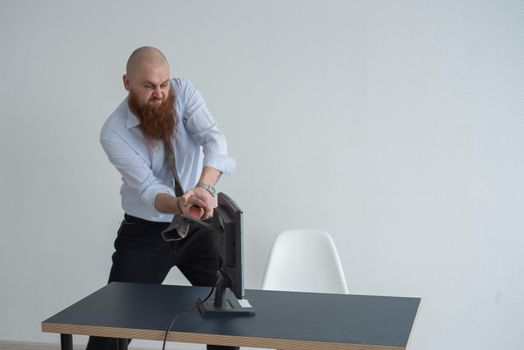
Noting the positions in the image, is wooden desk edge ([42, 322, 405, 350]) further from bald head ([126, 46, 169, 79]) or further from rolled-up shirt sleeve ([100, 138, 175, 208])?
bald head ([126, 46, 169, 79])

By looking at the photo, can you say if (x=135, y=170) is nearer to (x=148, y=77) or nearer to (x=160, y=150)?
(x=160, y=150)

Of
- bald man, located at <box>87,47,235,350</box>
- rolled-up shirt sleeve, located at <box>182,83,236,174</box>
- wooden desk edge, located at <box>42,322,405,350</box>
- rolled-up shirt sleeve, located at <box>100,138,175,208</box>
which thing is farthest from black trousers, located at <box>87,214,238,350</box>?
wooden desk edge, located at <box>42,322,405,350</box>

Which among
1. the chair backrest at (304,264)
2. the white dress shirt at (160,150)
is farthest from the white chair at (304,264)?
the white dress shirt at (160,150)

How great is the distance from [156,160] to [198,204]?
0.60 metres

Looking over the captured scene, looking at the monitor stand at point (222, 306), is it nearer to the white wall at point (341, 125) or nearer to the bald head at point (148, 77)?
the bald head at point (148, 77)

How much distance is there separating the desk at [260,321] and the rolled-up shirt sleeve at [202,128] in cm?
64

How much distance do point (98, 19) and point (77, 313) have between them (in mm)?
2101

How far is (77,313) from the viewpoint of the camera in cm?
252

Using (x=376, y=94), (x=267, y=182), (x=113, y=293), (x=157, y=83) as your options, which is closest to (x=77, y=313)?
(x=113, y=293)

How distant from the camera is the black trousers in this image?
3145 mm

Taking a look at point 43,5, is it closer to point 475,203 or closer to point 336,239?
point 336,239

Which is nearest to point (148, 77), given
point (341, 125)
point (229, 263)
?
point (229, 263)

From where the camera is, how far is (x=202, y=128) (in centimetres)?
324

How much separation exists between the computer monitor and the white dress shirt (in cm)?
59
